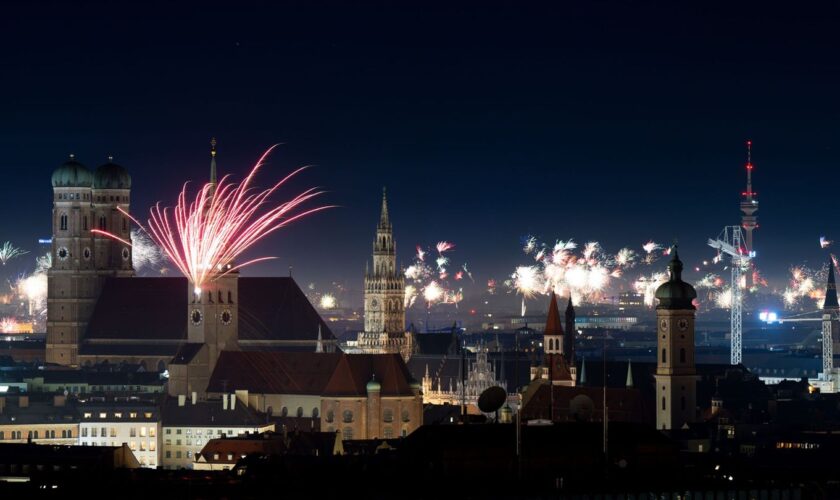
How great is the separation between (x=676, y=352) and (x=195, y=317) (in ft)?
142

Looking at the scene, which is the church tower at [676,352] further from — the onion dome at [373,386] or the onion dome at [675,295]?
the onion dome at [373,386]

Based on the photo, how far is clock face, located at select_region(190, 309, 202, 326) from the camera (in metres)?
196

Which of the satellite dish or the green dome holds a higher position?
the green dome

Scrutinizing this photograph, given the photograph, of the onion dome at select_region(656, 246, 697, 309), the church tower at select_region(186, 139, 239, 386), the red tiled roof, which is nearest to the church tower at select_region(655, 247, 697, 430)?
the onion dome at select_region(656, 246, 697, 309)

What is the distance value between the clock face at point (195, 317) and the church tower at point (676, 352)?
136ft

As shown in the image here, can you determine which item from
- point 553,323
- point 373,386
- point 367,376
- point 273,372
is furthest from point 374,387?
point 553,323

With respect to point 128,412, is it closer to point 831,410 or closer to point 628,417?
point 628,417

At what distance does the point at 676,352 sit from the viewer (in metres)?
167

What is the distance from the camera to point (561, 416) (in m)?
158

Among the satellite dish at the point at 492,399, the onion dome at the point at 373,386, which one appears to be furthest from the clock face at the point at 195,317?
the satellite dish at the point at 492,399

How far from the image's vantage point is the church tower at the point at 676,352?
167 meters

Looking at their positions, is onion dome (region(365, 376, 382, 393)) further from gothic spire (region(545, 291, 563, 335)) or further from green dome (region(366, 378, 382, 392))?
gothic spire (region(545, 291, 563, 335))

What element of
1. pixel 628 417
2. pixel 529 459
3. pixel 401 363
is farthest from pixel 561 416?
pixel 529 459

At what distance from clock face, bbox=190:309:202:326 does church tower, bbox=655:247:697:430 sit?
136 feet
